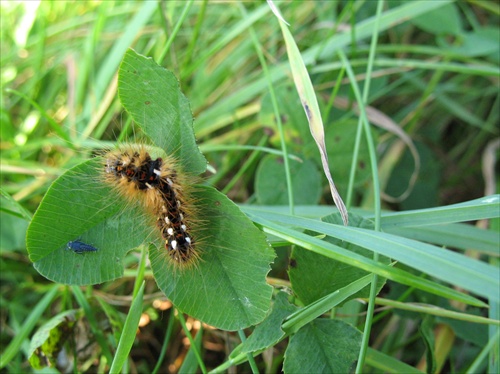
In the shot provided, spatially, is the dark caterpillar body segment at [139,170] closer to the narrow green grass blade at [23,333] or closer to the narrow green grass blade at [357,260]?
the narrow green grass blade at [357,260]

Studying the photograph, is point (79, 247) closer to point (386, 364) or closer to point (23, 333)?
point (23, 333)

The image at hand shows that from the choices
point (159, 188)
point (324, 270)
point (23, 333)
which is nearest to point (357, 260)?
point (324, 270)

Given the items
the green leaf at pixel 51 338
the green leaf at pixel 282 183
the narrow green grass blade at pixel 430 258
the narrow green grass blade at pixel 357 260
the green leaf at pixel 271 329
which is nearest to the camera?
the narrow green grass blade at pixel 430 258

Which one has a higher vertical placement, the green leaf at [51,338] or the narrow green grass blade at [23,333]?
the green leaf at [51,338]

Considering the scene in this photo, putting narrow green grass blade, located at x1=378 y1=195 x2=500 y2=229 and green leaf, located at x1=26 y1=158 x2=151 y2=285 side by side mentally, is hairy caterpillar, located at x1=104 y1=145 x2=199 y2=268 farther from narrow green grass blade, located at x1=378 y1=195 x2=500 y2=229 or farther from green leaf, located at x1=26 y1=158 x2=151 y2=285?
narrow green grass blade, located at x1=378 y1=195 x2=500 y2=229

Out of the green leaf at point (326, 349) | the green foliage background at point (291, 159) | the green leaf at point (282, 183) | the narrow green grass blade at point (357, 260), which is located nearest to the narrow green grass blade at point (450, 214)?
the green foliage background at point (291, 159)

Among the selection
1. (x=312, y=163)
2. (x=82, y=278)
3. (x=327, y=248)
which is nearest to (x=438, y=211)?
(x=327, y=248)

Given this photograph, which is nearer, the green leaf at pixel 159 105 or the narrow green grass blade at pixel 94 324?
the green leaf at pixel 159 105
